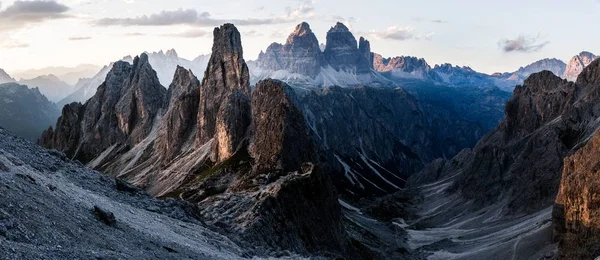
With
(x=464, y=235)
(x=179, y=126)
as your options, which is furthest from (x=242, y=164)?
(x=464, y=235)

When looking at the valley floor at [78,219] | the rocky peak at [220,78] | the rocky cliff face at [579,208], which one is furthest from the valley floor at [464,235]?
the valley floor at [78,219]

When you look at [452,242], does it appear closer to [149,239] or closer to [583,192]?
[583,192]

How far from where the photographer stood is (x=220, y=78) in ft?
588

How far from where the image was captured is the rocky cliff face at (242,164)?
275ft

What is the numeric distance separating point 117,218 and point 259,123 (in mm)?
88604

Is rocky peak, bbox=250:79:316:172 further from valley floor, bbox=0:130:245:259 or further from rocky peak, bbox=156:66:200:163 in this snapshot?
valley floor, bbox=0:130:245:259

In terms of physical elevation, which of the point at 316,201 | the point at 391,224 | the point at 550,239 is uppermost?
the point at 316,201

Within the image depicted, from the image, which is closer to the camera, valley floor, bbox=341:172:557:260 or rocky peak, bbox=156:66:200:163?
valley floor, bbox=341:172:557:260

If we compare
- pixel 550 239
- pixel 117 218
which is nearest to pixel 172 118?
pixel 550 239

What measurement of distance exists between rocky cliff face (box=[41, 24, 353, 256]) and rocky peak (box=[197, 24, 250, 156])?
311mm

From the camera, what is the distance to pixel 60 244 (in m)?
37.6

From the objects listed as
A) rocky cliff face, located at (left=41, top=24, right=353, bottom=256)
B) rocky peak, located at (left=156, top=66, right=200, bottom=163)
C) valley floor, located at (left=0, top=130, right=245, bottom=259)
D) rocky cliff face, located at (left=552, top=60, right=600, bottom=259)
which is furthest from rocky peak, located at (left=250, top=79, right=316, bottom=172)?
valley floor, located at (left=0, top=130, right=245, bottom=259)

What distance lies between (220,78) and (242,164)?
52.7 metres

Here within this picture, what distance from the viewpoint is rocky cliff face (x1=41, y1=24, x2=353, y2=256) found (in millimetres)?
83938
